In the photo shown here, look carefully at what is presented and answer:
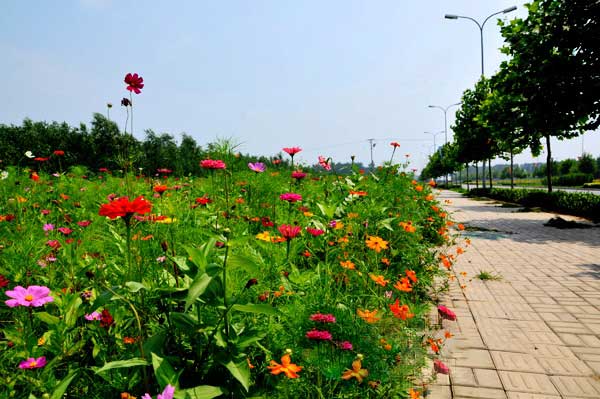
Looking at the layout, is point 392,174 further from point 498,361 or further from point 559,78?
point 559,78

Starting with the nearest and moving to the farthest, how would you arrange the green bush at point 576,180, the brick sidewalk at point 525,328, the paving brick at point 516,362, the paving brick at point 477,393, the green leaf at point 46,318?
1. the green leaf at point 46,318
2. the paving brick at point 477,393
3. the brick sidewalk at point 525,328
4. the paving brick at point 516,362
5. the green bush at point 576,180

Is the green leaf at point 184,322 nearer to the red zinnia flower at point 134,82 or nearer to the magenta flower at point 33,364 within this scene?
the magenta flower at point 33,364

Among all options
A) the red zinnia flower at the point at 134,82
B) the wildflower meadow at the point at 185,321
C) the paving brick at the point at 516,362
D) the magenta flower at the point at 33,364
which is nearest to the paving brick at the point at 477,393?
the wildflower meadow at the point at 185,321

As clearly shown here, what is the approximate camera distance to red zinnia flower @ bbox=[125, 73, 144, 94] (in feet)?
7.81

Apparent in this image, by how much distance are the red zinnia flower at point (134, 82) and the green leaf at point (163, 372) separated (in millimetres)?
1813

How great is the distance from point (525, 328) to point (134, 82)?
12.4ft

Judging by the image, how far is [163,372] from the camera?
4.08 feet

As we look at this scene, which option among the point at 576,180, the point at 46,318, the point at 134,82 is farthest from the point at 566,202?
the point at 576,180

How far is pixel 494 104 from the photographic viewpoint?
12.4 m

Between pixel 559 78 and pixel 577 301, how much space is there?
8.84m

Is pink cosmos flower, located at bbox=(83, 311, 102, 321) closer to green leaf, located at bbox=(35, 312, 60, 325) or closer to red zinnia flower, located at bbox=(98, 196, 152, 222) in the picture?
green leaf, located at bbox=(35, 312, 60, 325)

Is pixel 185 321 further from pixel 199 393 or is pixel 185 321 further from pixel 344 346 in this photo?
pixel 344 346

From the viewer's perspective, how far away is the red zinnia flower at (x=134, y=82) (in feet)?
7.81

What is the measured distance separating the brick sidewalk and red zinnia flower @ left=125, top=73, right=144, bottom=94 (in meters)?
2.70
